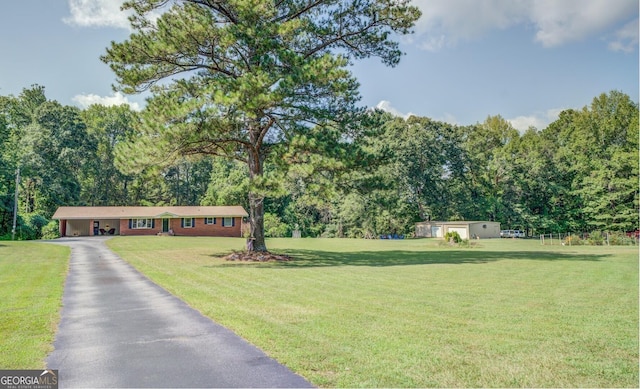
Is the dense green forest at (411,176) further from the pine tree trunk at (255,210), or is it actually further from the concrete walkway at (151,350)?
the concrete walkway at (151,350)

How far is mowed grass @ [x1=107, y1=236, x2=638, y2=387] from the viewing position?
538 cm

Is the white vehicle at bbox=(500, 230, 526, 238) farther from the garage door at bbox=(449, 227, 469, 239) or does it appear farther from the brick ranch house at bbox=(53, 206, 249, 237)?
the brick ranch house at bbox=(53, 206, 249, 237)

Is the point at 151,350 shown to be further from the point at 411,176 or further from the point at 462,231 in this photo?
the point at 411,176

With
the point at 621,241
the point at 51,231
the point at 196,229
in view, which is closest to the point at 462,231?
the point at 621,241

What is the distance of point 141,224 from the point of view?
47625 mm

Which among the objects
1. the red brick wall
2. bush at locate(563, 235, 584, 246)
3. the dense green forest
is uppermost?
the dense green forest

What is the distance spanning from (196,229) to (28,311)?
41092 millimetres

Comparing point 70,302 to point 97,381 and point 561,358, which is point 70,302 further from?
point 561,358

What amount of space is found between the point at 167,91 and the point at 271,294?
14357mm

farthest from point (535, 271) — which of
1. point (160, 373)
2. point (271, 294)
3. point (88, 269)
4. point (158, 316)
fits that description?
point (88, 269)

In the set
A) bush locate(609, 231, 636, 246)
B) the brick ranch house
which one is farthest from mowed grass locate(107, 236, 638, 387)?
the brick ranch house

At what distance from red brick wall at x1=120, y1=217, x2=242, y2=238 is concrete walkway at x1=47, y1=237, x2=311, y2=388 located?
129 ft

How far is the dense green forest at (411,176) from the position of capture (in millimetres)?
48781

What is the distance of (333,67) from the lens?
1805 cm
